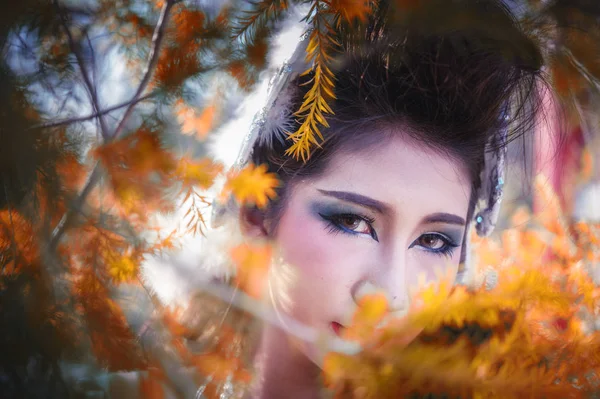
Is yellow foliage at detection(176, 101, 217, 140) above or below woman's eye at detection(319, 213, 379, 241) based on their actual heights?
above

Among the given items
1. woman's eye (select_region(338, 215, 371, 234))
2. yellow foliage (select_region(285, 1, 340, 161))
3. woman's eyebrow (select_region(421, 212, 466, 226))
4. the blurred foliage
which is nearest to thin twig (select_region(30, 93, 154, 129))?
the blurred foliage

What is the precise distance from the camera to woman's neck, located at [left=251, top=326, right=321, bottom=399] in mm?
770

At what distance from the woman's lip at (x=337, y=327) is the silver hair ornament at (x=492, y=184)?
0.31 meters

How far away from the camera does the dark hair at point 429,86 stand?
2.13ft

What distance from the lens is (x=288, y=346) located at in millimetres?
772

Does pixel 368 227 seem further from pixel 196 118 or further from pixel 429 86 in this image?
pixel 196 118

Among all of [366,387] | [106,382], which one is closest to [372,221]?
[366,387]

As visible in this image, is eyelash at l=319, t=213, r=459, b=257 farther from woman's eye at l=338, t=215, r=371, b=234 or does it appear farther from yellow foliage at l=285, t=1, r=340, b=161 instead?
yellow foliage at l=285, t=1, r=340, b=161

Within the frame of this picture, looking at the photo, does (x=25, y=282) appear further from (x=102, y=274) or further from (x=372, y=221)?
(x=372, y=221)

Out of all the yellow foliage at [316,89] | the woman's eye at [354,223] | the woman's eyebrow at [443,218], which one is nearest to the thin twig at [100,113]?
the yellow foliage at [316,89]

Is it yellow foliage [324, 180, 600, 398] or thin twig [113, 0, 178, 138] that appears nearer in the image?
yellow foliage [324, 180, 600, 398]

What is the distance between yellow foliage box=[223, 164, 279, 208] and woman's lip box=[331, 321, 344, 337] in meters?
0.22

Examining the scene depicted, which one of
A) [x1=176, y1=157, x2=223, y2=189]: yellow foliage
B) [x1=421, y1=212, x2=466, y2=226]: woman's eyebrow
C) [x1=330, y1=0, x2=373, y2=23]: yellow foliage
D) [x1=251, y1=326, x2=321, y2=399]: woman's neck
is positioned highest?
[x1=330, y1=0, x2=373, y2=23]: yellow foliage

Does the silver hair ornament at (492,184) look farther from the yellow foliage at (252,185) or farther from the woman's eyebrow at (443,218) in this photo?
the yellow foliage at (252,185)
